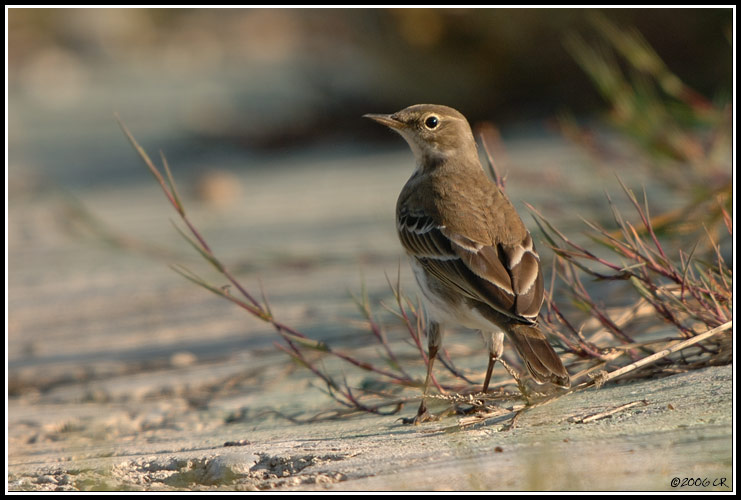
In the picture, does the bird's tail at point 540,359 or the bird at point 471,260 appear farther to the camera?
the bird at point 471,260

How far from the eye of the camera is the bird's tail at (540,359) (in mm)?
2852

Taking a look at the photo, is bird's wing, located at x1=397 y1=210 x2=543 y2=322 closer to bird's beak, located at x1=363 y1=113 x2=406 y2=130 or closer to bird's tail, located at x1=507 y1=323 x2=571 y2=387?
bird's tail, located at x1=507 y1=323 x2=571 y2=387

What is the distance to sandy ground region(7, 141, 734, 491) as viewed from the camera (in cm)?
253

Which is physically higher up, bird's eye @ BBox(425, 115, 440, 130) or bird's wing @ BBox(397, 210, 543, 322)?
bird's eye @ BBox(425, 115, 440, 130)

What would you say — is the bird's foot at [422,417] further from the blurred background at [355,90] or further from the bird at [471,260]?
the blurred background at [355,90]

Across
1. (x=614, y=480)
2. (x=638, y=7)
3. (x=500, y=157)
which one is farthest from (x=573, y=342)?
(x=638, y=7)

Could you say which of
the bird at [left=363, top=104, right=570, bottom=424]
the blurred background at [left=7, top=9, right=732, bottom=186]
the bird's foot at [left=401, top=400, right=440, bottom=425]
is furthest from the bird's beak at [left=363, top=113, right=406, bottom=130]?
the blurred background at [left=7, top=9, right=732, bottom=186]

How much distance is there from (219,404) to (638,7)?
20.4 ft

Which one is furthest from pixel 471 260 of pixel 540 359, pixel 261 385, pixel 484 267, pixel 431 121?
pixel 261 385

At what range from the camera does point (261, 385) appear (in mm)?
4082

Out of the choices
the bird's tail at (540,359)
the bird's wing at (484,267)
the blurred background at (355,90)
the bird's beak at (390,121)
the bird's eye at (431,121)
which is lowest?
the bird's tail at (540,359)

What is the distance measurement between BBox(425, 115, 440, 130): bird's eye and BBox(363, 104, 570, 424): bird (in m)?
0.04

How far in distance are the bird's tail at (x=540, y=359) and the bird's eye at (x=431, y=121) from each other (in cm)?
143

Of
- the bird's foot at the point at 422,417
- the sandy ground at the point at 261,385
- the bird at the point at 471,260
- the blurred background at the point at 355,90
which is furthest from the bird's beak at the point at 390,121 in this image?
the blurred background at the point at 355,90
